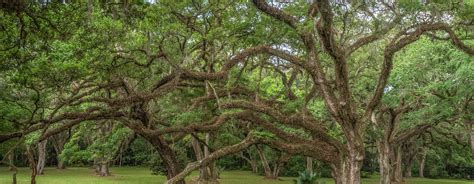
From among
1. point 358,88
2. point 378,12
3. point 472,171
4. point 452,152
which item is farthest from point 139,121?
point 472,171

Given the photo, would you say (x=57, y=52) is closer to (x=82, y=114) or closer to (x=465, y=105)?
(x=82, y=114)

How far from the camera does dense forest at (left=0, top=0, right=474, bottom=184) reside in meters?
10.9

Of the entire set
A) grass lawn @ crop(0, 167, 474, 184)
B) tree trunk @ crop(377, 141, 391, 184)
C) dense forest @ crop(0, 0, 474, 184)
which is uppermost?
dense forest @ crop(0, 0, 474, 184)

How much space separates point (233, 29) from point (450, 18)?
21.1 ft

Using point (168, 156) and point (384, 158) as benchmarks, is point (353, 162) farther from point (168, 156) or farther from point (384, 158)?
point (384, 158)

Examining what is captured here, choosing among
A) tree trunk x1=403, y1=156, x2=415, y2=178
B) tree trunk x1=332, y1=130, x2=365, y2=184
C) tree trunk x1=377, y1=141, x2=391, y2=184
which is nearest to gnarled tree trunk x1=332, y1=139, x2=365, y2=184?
tree trunk x1=332, y1=130, x2=365, y2=184

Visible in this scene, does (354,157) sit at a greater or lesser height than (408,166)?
greater

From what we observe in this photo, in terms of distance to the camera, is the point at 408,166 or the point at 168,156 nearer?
the point at 168,156

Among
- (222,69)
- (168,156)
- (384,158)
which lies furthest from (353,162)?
(384,158)

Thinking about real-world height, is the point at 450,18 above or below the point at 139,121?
above

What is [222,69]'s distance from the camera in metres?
12.0

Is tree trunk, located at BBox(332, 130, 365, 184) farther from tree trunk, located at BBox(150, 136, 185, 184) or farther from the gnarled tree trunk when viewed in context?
tree trunk, located at BBox(150, 136, 185, 184)

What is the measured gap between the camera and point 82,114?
45.3 feet

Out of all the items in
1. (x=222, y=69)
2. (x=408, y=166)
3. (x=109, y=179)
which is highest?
(x=222, y=69)
